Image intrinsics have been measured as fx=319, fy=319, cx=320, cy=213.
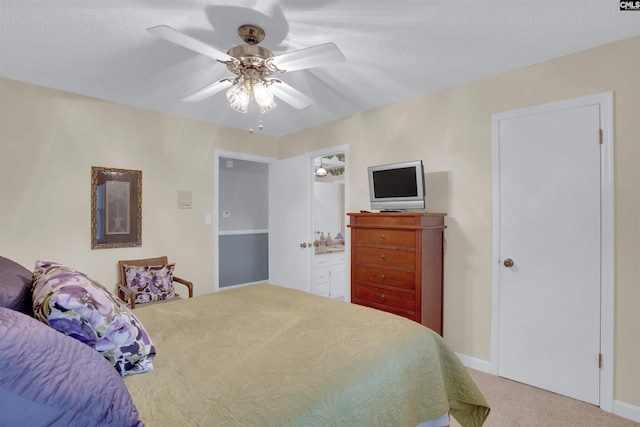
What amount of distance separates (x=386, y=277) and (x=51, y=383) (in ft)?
8.13

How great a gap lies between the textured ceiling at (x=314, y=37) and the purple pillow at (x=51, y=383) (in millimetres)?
1756

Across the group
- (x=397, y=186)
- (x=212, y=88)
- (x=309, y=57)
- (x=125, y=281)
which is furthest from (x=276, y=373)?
(x=125, y=281)

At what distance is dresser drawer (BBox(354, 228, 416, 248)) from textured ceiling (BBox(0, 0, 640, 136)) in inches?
52.2

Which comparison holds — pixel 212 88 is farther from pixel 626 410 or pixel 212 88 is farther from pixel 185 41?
pixel 626 410

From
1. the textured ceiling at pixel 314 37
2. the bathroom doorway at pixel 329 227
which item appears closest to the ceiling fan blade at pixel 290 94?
the textured ceiling at pixel 314 37

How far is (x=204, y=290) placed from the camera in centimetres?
394

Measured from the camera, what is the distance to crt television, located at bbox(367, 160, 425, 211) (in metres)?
2.84

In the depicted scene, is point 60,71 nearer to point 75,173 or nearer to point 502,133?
point 75,173

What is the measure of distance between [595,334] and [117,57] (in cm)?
394

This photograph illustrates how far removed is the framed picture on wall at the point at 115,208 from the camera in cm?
316

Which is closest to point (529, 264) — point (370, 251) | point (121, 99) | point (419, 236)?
point (419, 236)

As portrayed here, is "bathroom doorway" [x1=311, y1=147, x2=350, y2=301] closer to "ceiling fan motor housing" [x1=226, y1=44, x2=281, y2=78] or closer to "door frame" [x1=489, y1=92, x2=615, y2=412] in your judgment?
"ceiling fan motor housing" [x1=226, y1=44, x2=281, y2=78]

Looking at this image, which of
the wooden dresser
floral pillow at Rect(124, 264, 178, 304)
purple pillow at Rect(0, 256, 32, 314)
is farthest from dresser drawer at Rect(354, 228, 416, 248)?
purple pillow at Rect(0, 256, 32, 314)

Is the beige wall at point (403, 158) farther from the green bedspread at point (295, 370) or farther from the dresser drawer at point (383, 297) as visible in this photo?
the green bedspread at point (295, 370)
